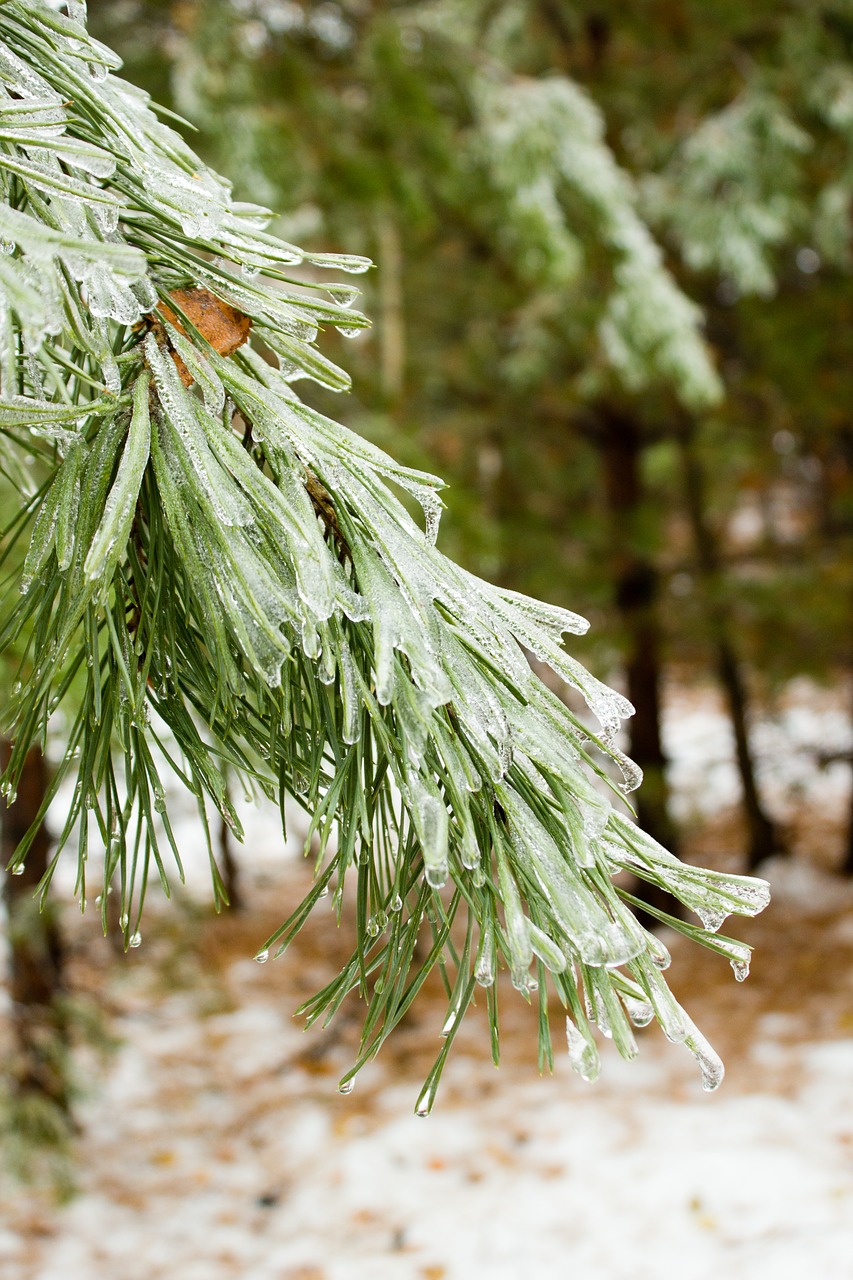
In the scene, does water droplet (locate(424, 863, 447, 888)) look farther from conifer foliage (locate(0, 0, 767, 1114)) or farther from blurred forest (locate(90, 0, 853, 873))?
blurred forest (locate(90, 0, 853, 873))

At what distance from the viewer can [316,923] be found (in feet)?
23.4

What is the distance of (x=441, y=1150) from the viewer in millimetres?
3715

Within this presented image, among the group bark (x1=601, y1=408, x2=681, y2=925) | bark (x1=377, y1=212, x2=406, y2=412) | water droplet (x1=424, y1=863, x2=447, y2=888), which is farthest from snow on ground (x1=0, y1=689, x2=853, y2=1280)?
bark (x1=377, y1=212, x2=406, y2=412)

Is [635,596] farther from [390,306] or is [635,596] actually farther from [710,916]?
A: [710,916]

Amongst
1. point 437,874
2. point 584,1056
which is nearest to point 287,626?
point 437,874

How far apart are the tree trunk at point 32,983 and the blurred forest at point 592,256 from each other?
195cm

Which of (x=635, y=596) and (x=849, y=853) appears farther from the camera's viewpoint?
(x=849, y=853)

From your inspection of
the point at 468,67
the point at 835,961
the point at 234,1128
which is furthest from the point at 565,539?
the point at 234,1128

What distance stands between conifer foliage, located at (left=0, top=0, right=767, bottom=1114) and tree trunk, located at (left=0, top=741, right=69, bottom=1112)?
2.98 metres

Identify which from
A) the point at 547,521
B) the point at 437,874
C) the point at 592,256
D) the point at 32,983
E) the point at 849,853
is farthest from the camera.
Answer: the point at 849,853

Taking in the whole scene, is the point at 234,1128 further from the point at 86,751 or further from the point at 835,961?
the point at 86,751

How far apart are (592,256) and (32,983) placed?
3.71 m

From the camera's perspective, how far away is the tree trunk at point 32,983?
348 cm

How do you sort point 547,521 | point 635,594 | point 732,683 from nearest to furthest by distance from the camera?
point 635,594
point 547,521
point 732,683
